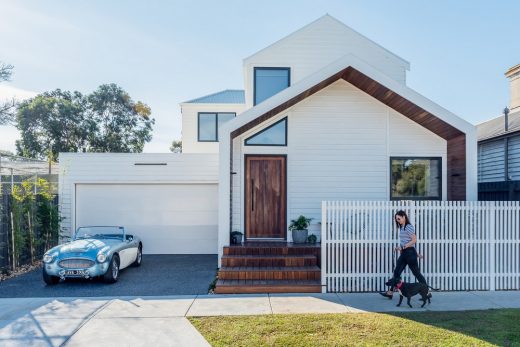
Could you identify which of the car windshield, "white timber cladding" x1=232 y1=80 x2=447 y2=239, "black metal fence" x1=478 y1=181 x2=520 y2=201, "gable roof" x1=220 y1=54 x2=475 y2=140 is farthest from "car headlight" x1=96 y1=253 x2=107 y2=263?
"black metal fence" x1=478 y1=181 x2=520 y2=201

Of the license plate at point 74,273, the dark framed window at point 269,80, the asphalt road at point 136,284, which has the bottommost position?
the asphalt road at point 136,284

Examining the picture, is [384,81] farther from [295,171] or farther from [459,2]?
[459,2]

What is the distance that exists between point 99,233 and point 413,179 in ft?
27.7

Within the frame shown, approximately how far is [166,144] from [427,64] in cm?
3277

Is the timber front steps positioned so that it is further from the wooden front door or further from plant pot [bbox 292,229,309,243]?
the wooden front door

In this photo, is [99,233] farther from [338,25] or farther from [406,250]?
[338,25]

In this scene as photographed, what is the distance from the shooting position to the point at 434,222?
24.3 ft

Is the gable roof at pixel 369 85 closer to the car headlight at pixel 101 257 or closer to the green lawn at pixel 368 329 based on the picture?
the car headlight at pixel 101 257

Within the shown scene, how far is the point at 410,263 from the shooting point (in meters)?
6.68

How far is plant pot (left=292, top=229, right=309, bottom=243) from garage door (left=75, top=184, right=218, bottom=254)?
3380 millimetres

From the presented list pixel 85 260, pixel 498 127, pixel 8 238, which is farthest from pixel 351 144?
pixel 8 238

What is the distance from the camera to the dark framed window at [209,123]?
1590 cm

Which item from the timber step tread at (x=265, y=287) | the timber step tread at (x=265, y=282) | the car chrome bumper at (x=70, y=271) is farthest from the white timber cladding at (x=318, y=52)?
the car chrome bumper at (x=70, y=271)

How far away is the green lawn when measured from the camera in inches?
188
